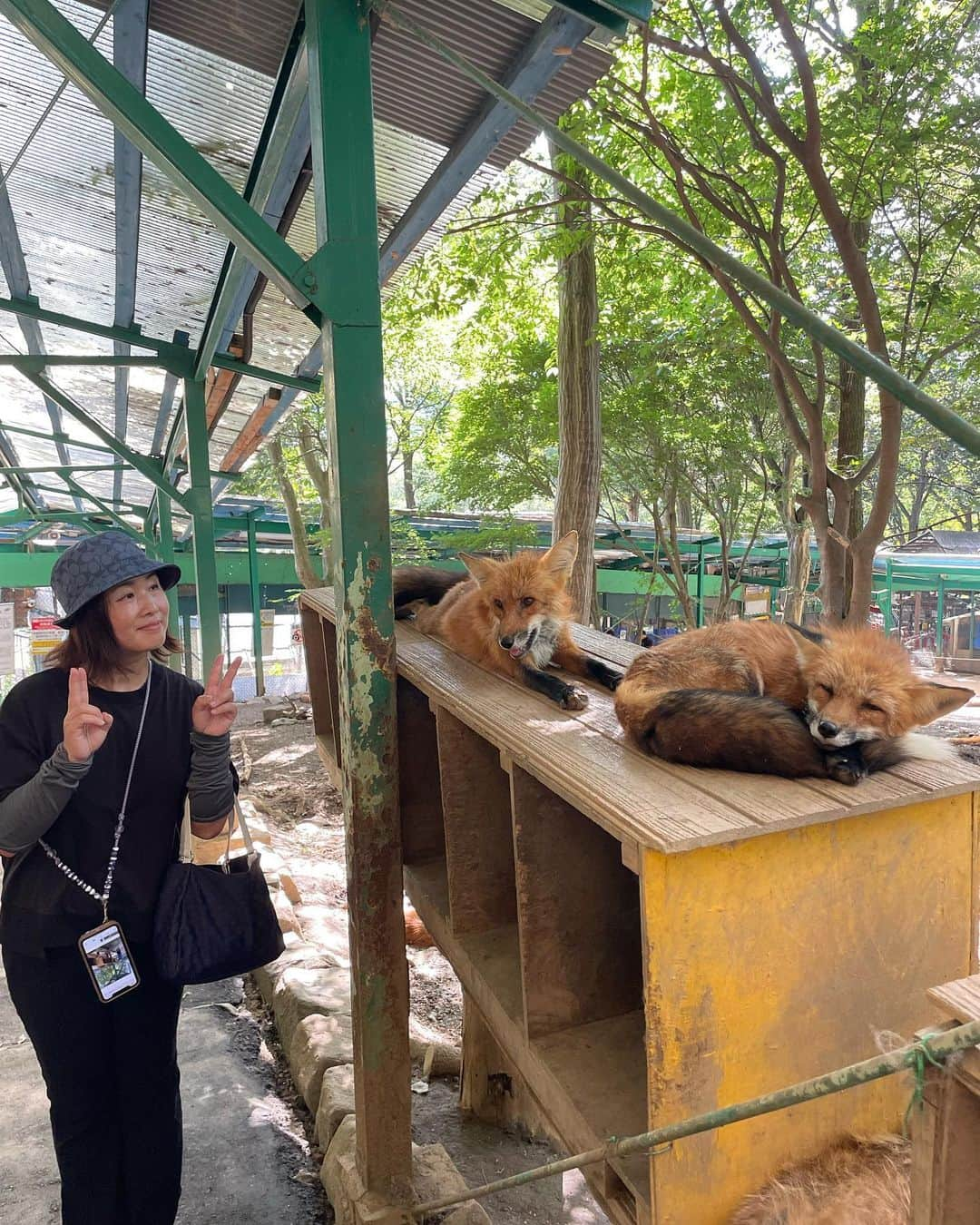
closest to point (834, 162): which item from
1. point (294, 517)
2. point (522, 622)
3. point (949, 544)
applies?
point (522, 622)

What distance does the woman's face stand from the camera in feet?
8.42

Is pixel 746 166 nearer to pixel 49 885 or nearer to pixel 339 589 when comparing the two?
pixel 339 589

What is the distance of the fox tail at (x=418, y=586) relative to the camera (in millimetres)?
4691

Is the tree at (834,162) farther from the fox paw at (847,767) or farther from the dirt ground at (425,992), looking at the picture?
the fox paw at (847,767)

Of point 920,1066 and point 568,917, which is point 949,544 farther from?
point 920,1066

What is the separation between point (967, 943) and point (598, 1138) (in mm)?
905

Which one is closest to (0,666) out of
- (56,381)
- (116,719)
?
A: (56,381)

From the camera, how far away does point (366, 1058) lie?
2.67 metres

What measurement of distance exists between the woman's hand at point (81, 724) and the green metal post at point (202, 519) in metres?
4.29

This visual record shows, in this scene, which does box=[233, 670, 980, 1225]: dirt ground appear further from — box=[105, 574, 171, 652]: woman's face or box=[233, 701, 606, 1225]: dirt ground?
box=[105, 574, 171, 652]: woman's face

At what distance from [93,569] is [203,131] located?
227 cm

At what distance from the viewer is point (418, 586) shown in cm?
473

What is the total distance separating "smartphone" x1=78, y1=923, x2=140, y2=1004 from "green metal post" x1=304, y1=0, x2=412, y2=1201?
2.28 feet

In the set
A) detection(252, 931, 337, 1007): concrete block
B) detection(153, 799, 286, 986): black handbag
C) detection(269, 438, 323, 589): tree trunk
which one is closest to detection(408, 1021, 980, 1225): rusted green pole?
detection(153, 799, 286, 986): black handbag
